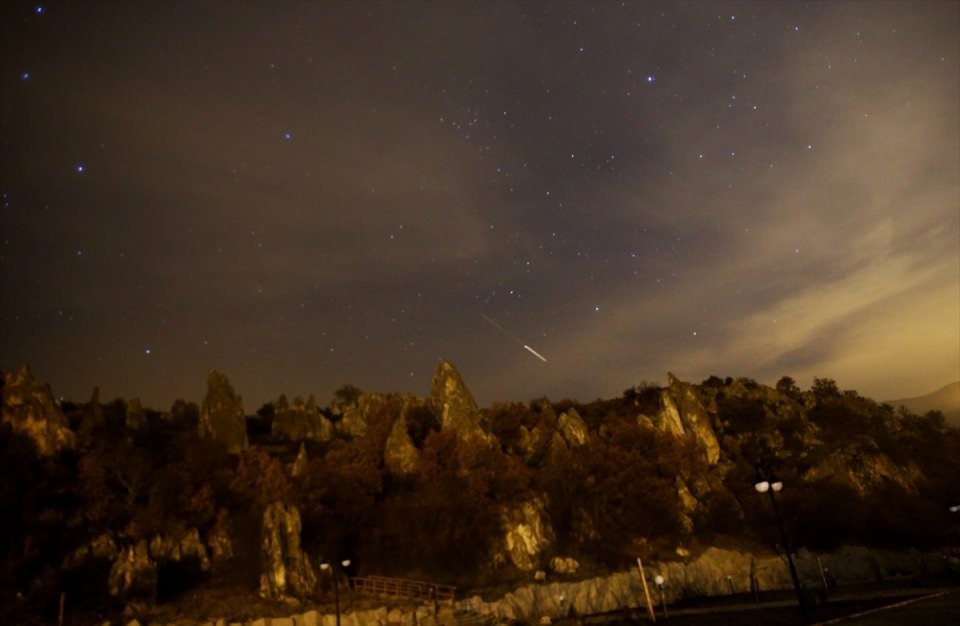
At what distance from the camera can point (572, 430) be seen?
70.7m

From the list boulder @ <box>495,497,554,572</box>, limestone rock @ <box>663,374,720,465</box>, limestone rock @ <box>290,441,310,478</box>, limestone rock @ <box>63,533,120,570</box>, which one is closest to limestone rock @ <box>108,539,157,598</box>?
limestone rock @ <box>63,533,120,570</box>

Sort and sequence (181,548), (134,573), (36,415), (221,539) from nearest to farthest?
(134,573), (181,548), (221,539), (36,415)

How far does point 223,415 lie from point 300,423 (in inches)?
684

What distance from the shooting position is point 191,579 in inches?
1679

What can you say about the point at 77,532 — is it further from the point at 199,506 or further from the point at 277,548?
the point at 277,548

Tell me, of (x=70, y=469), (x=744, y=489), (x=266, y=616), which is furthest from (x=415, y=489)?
(x=744, y=489)

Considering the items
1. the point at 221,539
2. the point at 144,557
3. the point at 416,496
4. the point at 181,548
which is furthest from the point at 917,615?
the point at 181,548

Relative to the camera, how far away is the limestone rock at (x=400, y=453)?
61.2m

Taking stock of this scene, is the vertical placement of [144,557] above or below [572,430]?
below

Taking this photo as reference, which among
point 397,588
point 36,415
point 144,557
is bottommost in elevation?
point 397,588

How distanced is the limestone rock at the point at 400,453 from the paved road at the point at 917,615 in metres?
44.8

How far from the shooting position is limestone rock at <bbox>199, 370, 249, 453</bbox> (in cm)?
7562

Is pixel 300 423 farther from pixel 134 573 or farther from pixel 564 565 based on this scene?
pixel 564 565

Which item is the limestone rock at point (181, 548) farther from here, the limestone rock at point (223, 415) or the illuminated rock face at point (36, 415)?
the limestone rock at point (223, 415)
